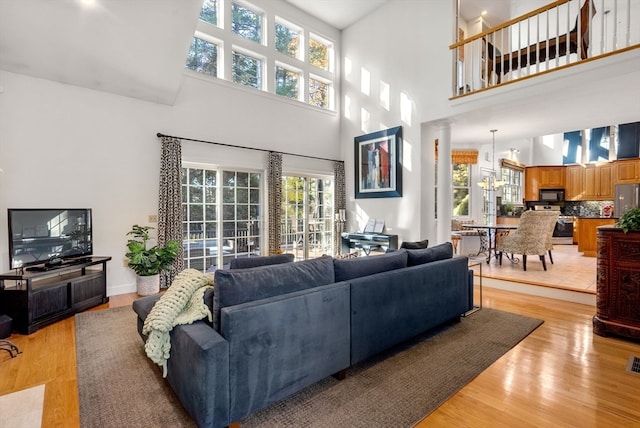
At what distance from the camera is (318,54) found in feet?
23.9

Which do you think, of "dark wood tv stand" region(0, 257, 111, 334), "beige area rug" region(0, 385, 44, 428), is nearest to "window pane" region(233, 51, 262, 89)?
"dark wood tv stand" region(0, 257, 111, 334)

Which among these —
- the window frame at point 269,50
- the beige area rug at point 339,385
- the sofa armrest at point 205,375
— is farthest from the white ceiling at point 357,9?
the sofa armrest at point 205,375

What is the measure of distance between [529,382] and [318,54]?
7.26 m

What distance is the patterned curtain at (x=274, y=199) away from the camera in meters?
6.09

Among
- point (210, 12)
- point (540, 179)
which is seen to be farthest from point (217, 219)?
point (540, 179)

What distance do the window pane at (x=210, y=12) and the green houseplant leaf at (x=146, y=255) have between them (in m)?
3.83

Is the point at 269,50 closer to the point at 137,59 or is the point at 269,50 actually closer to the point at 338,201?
the point at 137,59

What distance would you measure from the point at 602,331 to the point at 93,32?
6294 mm

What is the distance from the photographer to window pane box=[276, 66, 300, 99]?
21.5 ft

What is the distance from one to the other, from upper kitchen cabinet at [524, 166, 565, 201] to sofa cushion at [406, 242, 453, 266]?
8.54 m

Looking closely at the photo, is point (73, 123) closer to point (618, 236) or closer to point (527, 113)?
point (618, 236)

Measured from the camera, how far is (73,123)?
167 inches

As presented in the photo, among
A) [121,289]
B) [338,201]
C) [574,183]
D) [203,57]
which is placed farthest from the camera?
[574,183]

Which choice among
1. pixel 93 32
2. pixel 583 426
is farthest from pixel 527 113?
pixel 93 32
